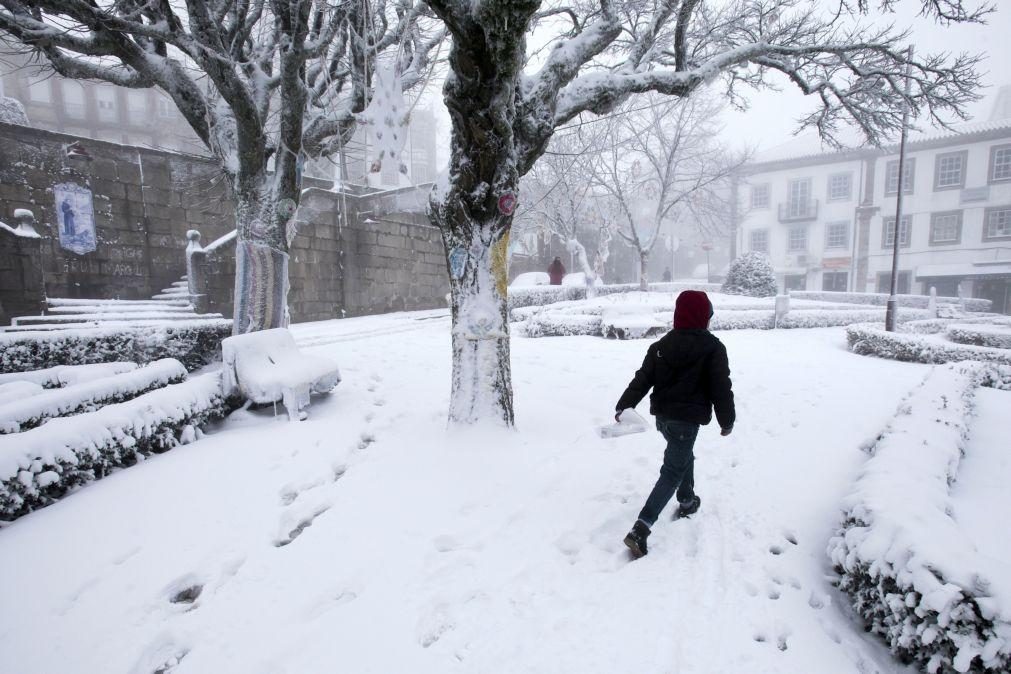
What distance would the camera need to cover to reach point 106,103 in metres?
27.5

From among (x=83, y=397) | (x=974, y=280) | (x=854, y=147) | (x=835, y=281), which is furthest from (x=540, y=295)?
(x=854, y=147)

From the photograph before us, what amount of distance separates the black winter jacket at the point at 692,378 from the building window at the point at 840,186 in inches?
1322

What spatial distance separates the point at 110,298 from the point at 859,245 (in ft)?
116

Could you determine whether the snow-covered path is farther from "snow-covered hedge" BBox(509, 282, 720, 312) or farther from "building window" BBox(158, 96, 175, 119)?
"building window" BBox(158, 96, 175, 119)

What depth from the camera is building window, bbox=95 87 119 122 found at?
2736 centimetres

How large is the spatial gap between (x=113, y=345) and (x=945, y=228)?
3669 centimetres

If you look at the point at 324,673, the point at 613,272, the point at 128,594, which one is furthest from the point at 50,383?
the point at 613,272

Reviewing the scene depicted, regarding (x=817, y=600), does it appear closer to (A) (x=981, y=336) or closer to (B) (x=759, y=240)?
(A) (x=981, y=336)

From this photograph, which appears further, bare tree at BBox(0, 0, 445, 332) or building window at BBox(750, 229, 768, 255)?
building window at BBox(750, 229, 768, 255)

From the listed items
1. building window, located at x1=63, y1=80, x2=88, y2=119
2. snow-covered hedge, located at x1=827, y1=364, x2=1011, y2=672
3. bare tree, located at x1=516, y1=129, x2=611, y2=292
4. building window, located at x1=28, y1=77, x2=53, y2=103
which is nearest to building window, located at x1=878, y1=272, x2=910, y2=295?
bare tree, located at x1=516, y1=129, x2=611, y2=292

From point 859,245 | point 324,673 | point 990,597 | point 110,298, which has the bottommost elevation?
point 324,673

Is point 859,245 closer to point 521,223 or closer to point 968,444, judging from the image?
point 521,223

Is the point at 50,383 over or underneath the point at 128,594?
over

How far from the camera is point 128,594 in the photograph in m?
2.53
